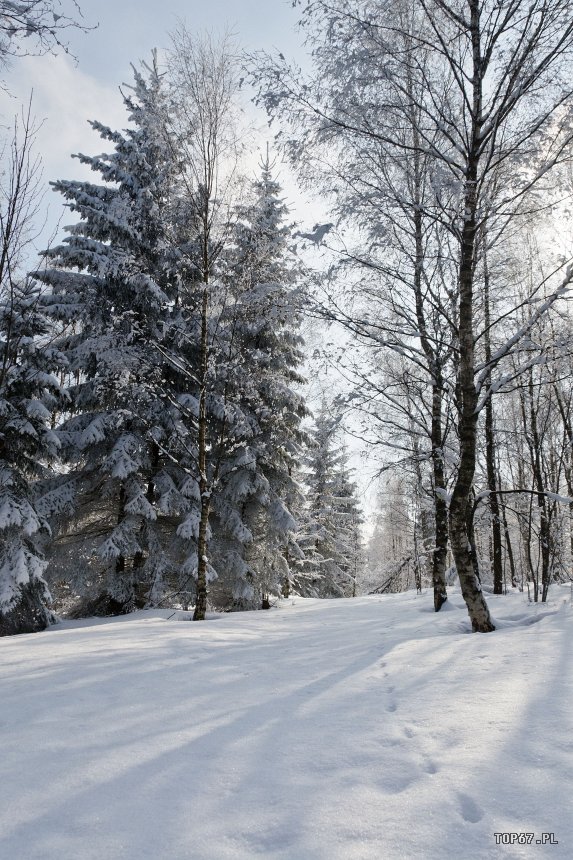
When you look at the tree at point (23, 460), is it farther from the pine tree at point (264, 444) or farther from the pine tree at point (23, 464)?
the pine tree at point (264, 444)

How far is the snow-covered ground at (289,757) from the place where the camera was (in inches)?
63.1

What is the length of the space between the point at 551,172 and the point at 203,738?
687 centimetres

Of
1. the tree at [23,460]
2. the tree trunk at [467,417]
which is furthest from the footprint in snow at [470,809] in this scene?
Answer: the tree at [23,460]

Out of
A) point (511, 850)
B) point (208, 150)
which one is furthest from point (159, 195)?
point (511, 850)

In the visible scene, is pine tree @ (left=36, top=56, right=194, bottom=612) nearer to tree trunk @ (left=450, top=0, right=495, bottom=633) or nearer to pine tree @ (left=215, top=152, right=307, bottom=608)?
pine tree @ (left=215, top=152, right=307, bottom=608)

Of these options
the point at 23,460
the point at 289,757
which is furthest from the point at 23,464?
the point at 289,757

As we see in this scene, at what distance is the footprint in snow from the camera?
1671mm

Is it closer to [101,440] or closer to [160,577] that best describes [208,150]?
[101,440]

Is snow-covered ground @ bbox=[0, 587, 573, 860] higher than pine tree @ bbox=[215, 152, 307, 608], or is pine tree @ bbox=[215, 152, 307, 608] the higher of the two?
pine tree @ bbox=[215, 152, 307, 608]

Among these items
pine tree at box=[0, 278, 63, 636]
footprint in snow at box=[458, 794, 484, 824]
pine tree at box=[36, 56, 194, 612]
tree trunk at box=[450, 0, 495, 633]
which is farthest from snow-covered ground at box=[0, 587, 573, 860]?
pine tree at box=[36, 56, 194, 612]

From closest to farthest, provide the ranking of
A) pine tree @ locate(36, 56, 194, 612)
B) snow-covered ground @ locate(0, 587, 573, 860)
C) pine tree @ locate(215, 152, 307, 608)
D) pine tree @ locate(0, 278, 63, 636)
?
snow-covered ground @ locate(0, 587, 573, 860), pine tree @ locate(0, 278, 63, 636), pine tree @ locate(36, 56, 194, 612), pine tree @ locate(215, 152, 307, 608)

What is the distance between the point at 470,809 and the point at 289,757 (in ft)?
2.84

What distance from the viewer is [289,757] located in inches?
87.7

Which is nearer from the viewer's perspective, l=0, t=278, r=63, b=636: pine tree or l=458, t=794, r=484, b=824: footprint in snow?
l=458, t=794, r=484, b=824: footprint in snow
